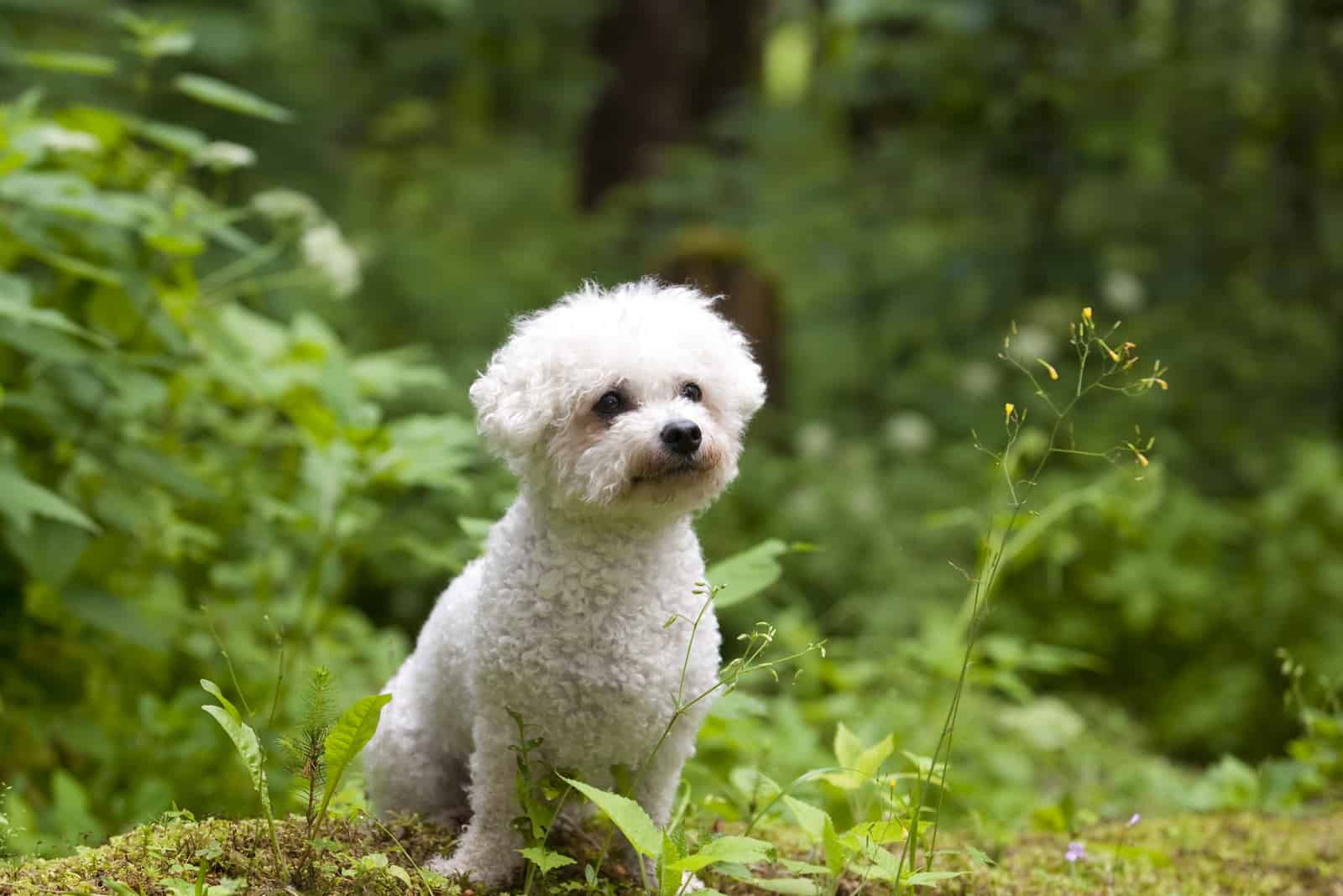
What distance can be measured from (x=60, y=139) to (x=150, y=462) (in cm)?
96

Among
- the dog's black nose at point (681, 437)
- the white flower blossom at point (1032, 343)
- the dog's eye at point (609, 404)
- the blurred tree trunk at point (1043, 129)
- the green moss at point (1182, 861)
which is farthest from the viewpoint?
the blurred tree trunk at point (1043, 129)

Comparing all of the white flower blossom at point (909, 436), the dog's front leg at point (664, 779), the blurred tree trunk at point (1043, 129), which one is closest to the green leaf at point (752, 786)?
the dog's front leg at point (664, 779)

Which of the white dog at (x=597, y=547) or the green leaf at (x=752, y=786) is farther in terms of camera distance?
the green leaf at (x=752, y=786)

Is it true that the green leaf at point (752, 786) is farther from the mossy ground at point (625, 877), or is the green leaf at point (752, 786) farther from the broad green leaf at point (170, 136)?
the broad green leaf at point (170, 136)

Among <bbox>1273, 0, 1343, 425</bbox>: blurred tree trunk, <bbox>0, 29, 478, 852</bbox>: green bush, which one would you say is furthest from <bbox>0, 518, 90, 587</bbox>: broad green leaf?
<bbox>1273, 0, 1343, 425</bbox>: blurred tree trunk

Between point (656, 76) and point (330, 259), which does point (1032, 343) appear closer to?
point (656, 76)

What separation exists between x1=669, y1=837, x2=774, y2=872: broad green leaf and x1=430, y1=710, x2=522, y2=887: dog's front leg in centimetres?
41

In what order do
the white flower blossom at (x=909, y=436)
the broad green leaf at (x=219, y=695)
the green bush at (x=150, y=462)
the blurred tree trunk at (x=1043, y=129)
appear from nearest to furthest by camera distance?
the broad green leaf at (x=219, y=695) → the green bush at (x=150, y=462) → the blurred tree trunk at (x=1043, y=129) → the white flower blossom at (x=909, y=436)

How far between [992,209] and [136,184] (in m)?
5.65

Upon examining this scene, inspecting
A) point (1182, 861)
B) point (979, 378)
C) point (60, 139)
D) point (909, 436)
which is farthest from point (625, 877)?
point (979, 378)

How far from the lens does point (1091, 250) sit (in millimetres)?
8141

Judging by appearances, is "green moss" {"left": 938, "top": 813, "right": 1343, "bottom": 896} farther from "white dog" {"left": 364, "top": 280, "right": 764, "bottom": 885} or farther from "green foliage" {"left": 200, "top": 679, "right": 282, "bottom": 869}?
"green foliage" {"left": 200, "top": 679, "right": 282, "bottom": 869}

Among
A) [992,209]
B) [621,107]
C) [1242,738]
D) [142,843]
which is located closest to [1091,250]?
[992,209]

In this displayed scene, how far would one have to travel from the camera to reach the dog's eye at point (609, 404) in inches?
94.8
